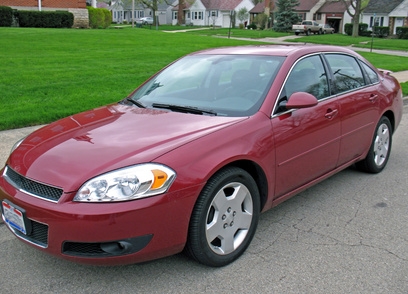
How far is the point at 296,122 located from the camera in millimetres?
3799

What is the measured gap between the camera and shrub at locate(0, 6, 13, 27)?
2511 cm

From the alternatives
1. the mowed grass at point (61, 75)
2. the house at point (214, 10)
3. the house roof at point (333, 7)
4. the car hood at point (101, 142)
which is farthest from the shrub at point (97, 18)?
the house roof at point (333, 7)

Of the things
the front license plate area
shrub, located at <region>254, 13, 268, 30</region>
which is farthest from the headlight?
shrub, located at <region>254, 13, 268, 30</region>

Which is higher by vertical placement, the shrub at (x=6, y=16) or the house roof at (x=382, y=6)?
the house roof at (x=382, y=6)

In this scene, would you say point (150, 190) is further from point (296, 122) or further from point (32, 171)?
point (296, 122)

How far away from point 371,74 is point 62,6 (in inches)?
1134

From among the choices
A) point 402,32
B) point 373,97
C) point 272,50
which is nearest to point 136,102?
point 272,50

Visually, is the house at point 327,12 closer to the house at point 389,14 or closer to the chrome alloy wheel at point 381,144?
the house at point 389,14

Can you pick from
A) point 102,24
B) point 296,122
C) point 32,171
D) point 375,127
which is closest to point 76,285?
point 32,171

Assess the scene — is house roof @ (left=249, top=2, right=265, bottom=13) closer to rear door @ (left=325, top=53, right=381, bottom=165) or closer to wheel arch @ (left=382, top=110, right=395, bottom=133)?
wheel arch @ (left=382, top=110, right=395, bottom=133)

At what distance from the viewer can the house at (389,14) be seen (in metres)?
53.5

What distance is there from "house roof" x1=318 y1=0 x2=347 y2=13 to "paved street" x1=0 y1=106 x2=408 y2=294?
63.1 meters

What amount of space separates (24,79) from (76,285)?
301 inches

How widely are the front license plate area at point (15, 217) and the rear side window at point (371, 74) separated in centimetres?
407
